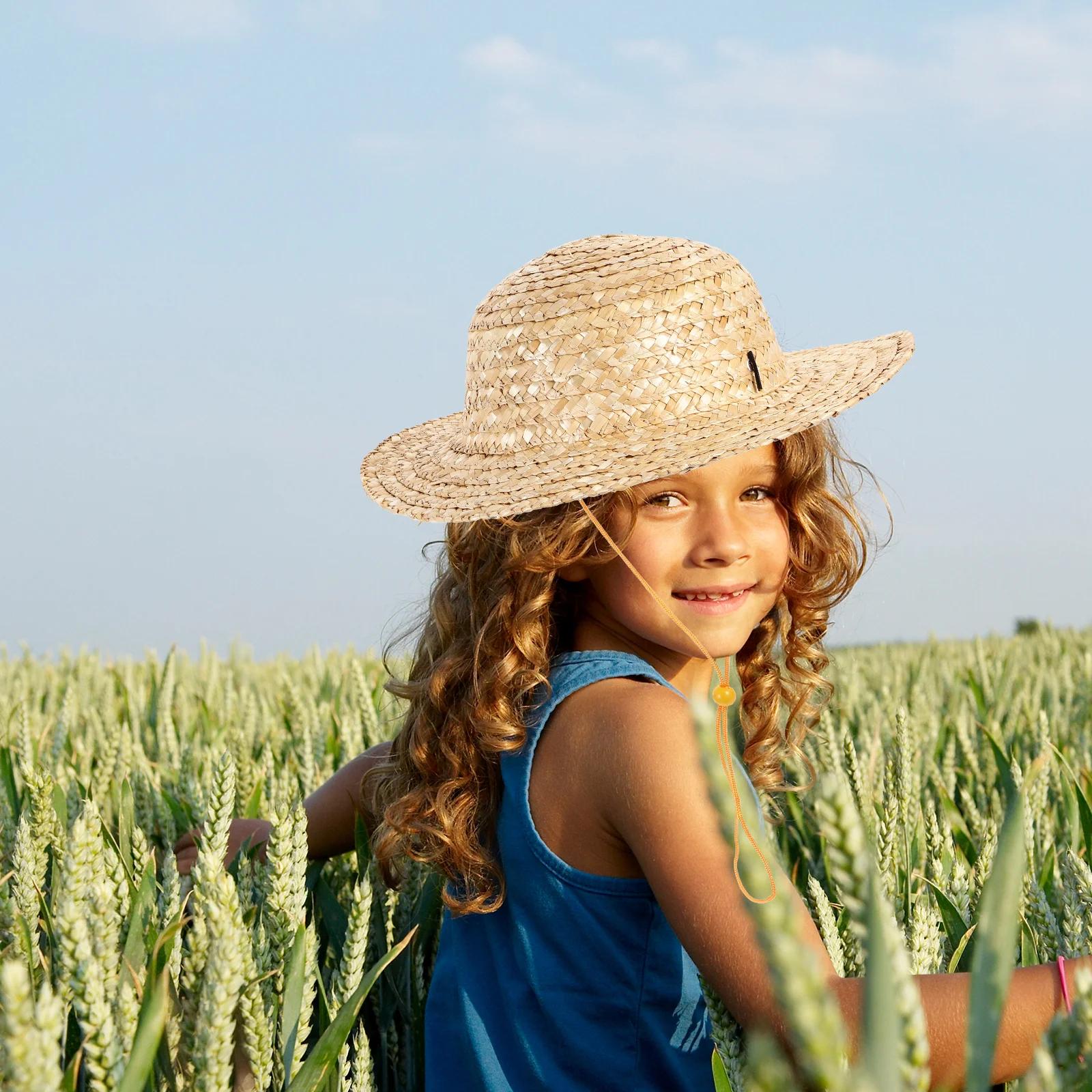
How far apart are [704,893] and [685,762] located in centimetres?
12

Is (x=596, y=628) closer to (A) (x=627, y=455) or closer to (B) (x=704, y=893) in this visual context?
(A) (x=627, y=455)

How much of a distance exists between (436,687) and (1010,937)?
99 cm

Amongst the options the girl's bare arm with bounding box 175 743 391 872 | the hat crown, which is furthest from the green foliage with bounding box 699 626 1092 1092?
the girl's bare arm with bounding box 175 743 391 872

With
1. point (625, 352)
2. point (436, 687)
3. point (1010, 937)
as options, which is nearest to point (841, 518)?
point (625, 352)

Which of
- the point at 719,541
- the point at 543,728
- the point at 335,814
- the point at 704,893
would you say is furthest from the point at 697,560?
the point at 335,814

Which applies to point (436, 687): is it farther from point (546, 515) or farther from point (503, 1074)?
point (503, 1074)

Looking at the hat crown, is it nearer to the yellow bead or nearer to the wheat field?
the yellow bead

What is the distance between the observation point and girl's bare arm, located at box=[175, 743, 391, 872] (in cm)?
175

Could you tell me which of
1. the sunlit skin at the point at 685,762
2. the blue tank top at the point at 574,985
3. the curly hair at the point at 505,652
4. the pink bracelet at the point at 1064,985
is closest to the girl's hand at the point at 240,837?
the curly hair at the point at 505,652

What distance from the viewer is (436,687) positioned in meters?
1.46

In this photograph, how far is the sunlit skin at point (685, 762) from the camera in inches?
36.9

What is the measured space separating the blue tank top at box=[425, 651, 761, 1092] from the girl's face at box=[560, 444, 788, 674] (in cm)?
10

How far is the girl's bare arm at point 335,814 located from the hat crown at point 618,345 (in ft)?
1.87

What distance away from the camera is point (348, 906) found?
174 cm
